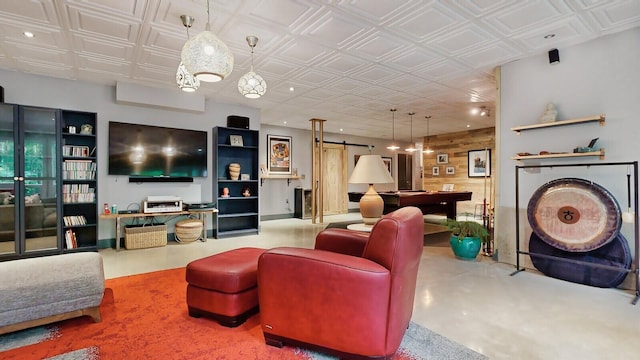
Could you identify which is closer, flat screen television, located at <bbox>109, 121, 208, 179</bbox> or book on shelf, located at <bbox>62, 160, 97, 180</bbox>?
book on shelf, located at <bbox>62, 160, 97, 180</bbox>

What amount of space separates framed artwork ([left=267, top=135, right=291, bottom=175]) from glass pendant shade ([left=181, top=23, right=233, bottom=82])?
6169 mm

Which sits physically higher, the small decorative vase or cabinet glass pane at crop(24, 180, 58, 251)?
the small decorative vase

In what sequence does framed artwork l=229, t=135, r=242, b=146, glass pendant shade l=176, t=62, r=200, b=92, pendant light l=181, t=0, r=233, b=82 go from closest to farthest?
pendant light l=181, t=0, r=233, b=82
glass pendant shade l=176, t=62, r=200, b=92
framed artwork l=229, t=135, r=242, b=146

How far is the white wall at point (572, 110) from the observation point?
10.1 feet

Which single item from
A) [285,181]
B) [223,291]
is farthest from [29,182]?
[285,181]

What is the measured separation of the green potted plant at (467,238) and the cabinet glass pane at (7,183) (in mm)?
5755

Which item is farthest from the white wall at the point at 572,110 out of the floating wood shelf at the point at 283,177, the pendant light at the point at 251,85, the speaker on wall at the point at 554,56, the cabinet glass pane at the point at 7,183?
the cabinet glass pane at the point at 7,183

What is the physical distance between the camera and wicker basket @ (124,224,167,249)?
15.6 feet

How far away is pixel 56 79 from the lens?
4508 mm

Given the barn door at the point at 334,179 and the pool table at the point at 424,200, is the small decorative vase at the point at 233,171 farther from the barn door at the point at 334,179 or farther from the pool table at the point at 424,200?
the barn door at the point at 334,179

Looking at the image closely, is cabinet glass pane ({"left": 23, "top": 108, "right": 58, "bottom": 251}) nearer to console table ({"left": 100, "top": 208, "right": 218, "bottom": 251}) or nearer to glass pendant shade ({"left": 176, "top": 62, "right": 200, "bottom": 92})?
console table ({"left": 100, "top": 208, "right": 218, "bottom": 251})

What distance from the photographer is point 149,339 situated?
2043 mm

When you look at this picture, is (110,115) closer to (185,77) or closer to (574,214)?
(185,77)

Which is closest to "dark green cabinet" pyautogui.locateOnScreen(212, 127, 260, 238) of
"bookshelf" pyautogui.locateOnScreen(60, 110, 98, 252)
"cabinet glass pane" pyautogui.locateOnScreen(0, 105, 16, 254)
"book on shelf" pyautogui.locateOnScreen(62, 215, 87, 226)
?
"bookshelf" pyautogui.locateOnScreen(60, 110, 98, 252)
